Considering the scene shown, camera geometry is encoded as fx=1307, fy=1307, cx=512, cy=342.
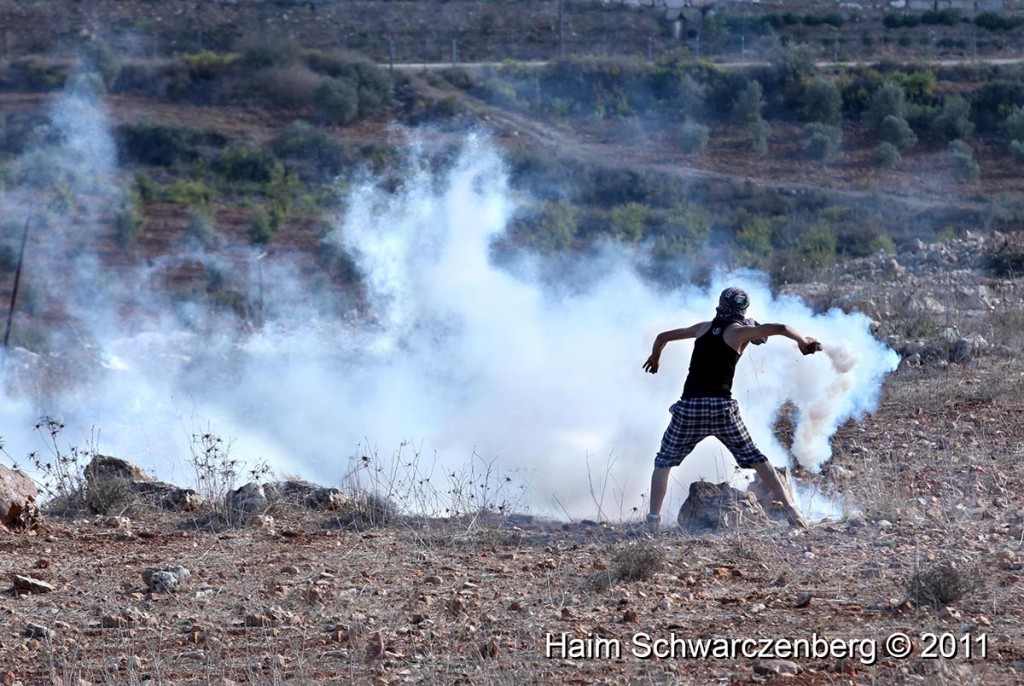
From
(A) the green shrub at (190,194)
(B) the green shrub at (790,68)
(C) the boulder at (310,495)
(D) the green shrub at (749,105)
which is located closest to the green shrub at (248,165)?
(A) the green shrub at (190,194)

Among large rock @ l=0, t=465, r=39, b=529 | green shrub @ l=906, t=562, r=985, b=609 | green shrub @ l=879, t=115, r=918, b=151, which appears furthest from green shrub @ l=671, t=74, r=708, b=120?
green shrub @ l=906, t=562, r=985, b=609

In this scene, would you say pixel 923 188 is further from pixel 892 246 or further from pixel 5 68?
pixel 5 68

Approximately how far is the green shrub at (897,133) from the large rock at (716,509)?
25.1 m

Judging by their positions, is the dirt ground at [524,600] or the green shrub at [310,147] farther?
the green shrub at [310,147]

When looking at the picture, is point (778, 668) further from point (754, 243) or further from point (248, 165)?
point (248, 165)

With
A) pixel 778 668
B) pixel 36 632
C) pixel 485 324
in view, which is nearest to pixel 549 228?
pixel 485 324

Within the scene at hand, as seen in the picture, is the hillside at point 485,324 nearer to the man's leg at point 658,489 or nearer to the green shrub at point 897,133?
the green shrub at point 897,133

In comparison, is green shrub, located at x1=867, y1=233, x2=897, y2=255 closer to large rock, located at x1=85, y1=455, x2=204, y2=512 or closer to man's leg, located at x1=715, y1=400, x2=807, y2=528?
man's leg, located at x1=715, y1=400, x2=807, y2=528

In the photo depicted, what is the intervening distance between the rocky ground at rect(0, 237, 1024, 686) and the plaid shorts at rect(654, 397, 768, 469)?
0.39m

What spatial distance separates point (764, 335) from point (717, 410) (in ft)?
1.58

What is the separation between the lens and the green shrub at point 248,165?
89.4ft

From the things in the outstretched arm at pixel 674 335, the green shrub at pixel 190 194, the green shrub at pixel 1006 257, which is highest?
the green shrub at pixel 190 194

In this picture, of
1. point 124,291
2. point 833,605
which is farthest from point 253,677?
point 124,291

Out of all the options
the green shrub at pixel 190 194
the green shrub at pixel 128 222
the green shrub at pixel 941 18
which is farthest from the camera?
the green shrub at pixel 941 18
